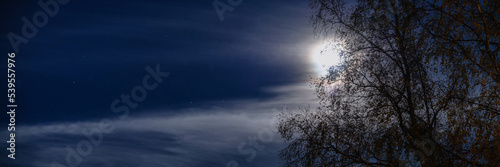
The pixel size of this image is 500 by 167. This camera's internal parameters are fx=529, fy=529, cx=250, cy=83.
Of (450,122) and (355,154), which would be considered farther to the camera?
(355,154)

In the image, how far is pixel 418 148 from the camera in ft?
51.6

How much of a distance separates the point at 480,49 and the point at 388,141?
12.3 ft

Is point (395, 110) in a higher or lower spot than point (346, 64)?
lower

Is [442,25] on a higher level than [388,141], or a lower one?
higher

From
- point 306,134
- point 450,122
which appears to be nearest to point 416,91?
point 450,122

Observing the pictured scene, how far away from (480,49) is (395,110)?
3.05m

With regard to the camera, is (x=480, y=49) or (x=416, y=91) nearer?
(x=480, y=49)

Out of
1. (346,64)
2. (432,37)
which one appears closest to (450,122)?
(432,37)

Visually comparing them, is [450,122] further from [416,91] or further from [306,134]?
[306,134]

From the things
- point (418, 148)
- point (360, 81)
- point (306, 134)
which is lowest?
point (418, 148)

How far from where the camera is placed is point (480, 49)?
14.9m

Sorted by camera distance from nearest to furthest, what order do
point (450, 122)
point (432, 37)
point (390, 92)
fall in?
point (450, 122) < point (432, 37) < point (390, 92)

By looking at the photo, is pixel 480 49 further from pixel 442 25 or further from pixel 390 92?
pixel 390 92

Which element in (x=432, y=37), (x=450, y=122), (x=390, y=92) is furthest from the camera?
(x=390, y=92)
